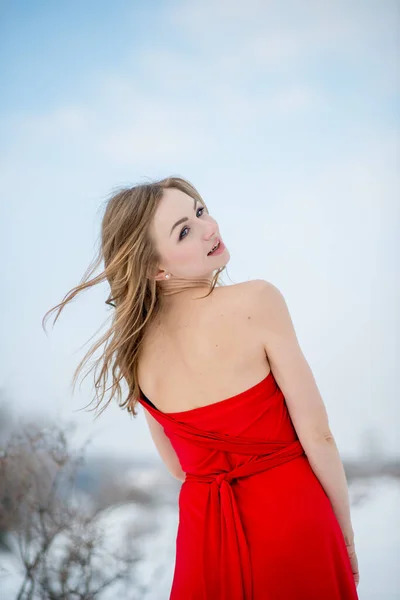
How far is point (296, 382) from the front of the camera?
148 cm

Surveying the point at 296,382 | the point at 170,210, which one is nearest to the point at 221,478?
the point at 296,382

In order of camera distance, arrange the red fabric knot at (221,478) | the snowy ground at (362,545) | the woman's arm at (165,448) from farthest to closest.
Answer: the snowy ground at (362,545)
the woman's arm at (165,448)
the red fabric knot at (221,478)

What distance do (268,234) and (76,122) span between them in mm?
1128

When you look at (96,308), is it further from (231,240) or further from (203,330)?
(203,330)

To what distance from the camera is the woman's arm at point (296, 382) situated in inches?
58.2

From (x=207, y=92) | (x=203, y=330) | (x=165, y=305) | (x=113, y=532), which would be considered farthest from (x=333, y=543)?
(x=207, y=92)

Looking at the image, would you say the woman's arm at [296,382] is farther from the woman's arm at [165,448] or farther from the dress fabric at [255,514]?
the woman's arm at [165,448]

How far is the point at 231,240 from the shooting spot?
3.49 metres

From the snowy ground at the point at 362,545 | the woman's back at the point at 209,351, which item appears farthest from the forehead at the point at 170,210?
the snowy ground at the point at 362,545

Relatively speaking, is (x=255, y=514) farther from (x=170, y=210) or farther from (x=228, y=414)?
(x=170, y=210)

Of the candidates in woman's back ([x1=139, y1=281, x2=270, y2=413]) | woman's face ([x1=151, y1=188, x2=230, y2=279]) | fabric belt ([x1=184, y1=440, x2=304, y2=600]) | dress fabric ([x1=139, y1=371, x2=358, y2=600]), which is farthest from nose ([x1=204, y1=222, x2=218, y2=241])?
fabric belt ([x1=184, y1=440, x2=304, y2=600])

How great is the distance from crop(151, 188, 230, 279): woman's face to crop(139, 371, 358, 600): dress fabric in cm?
30

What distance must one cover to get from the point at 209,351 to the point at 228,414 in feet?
0.47

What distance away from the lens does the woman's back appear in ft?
4.85
